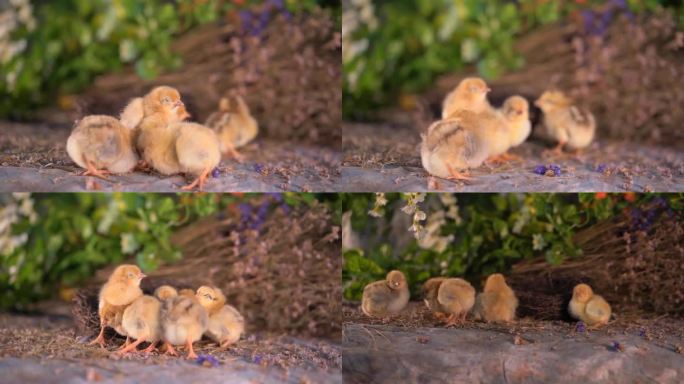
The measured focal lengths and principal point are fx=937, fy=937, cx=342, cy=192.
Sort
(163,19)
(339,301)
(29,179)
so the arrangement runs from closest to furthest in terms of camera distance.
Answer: (29,179), (339,301), (163,19)

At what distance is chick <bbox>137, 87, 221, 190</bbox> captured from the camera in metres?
3.72

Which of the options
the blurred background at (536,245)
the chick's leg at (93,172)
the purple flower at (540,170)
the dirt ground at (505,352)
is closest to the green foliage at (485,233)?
the blurred background at (536,245)

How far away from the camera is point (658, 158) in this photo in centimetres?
468

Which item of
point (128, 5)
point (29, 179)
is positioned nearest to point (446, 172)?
point (29, 179)

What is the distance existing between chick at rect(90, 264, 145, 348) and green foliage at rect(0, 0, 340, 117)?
1.83m

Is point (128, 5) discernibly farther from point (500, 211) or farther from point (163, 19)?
point (500, 211)

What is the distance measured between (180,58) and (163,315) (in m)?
2.10

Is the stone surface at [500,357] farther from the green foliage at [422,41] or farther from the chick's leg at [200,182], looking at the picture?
the green foliage at [422,41]

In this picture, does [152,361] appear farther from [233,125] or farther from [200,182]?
[233,125]

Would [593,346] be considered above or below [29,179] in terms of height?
below

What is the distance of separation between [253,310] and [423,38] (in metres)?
2.18

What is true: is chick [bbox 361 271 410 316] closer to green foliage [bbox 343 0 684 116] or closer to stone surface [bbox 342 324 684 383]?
stone surface [bbox 342 324 684 383]

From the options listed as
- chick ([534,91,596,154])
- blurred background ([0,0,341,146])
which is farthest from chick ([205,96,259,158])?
chick ([534,91,596,154])

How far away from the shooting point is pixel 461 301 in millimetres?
4117
